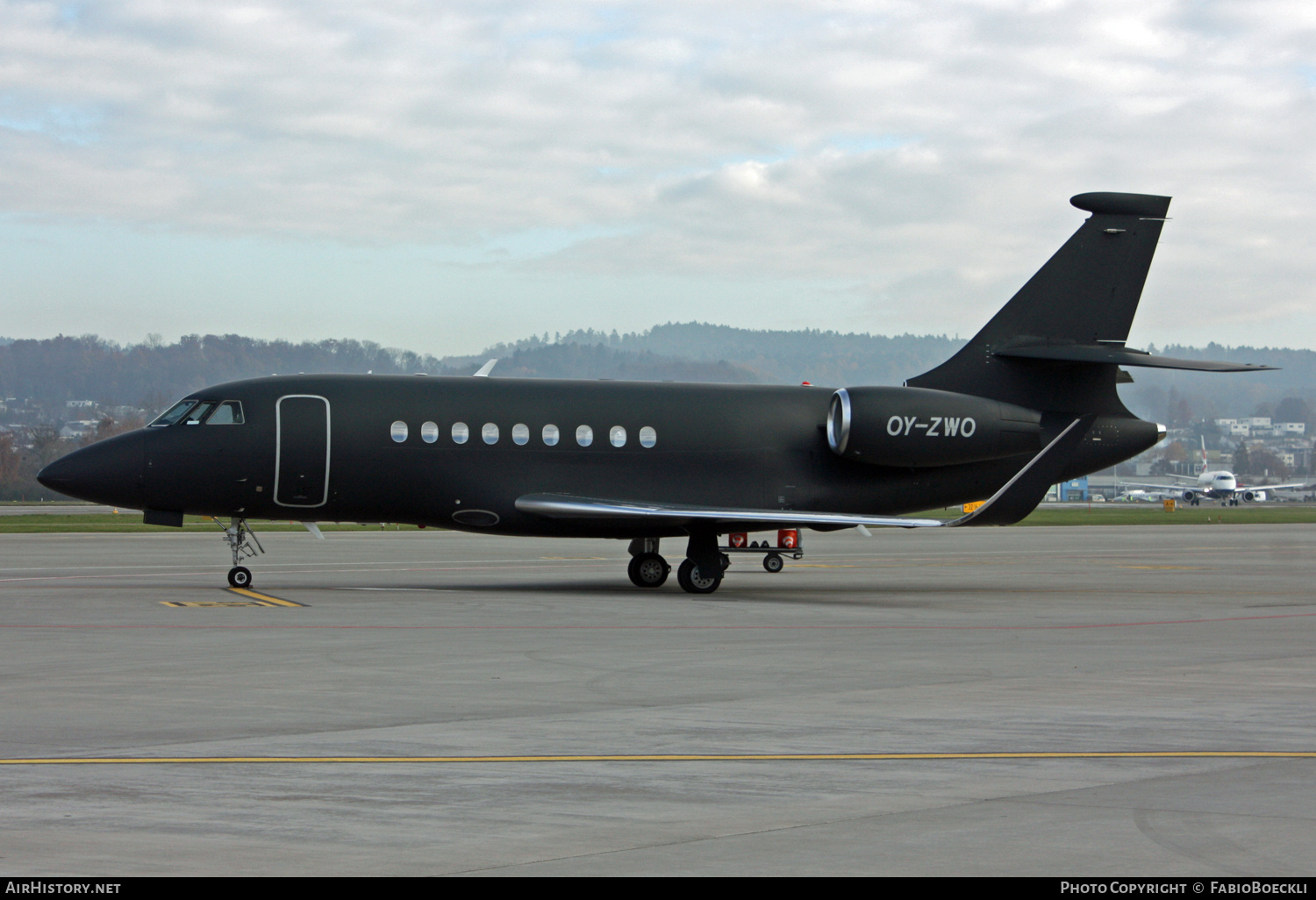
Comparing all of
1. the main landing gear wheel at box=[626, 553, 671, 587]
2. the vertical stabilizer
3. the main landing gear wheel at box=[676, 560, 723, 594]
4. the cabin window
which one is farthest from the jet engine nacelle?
the cabin window

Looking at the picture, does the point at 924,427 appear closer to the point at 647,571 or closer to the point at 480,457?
the point at 647,571

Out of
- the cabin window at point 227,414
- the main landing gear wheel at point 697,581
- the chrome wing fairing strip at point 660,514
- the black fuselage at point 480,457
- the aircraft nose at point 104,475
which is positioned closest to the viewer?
the chrome wing fairing strip at point 660,514

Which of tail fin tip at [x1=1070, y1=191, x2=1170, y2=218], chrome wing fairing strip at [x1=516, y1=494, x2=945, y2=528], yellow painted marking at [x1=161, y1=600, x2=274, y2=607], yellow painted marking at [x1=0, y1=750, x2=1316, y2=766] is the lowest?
yellow painted marking at [x1=161, y1=600, x2=274, y2=607]

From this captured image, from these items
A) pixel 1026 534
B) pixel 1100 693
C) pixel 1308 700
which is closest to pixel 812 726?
pixel 1100 693

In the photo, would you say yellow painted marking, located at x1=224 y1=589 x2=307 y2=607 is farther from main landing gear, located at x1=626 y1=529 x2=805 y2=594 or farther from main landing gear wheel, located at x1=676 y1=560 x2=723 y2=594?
main landing gear wheel, located at x1=676 y1=560 x2=723 y2=594

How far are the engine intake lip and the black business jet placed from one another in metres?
0.04

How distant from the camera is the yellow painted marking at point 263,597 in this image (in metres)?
24.4

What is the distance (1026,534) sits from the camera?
63469 millimetres

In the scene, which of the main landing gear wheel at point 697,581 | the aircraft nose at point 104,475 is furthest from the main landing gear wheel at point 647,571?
the aircraft nose at point 104,475

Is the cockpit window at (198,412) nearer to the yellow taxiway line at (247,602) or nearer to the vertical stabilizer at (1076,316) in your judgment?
the yellow taxiway line at (247,602)

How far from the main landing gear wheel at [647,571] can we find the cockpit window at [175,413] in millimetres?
9326

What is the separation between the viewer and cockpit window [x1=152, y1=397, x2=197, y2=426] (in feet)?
90.3
